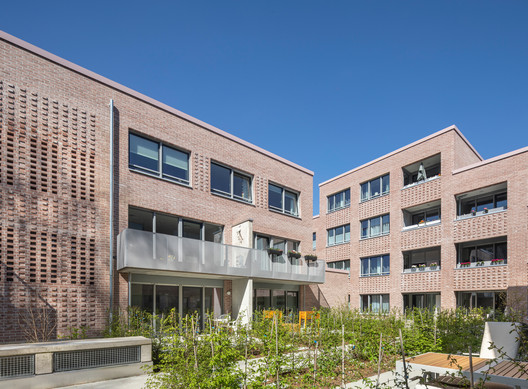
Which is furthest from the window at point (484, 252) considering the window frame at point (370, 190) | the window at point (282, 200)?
the window at point (282, 200)

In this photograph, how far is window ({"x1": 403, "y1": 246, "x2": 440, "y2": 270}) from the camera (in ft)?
76.7

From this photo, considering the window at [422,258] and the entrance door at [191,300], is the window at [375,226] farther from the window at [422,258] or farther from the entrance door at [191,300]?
the entrance door at [191,300]

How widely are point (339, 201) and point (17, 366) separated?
25.8 m

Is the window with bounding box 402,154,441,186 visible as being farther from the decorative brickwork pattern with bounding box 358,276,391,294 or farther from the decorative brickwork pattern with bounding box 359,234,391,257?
the decorative brickwork pattern with bounding box 358,276,391,294

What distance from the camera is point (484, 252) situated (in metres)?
21.1

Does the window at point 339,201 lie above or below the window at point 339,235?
above

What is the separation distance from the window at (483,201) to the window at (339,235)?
891cm

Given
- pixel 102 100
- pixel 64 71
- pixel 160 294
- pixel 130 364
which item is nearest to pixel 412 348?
pixel 130 364

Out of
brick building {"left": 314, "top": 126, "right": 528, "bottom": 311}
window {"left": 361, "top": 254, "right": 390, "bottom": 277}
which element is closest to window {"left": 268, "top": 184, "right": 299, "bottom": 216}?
brick building {"left": 314, "top": 126, "right": 528, "bottom": 311}

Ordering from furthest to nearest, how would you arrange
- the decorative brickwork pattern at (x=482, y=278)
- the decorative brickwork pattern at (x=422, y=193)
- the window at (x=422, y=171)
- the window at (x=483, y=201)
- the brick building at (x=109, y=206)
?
the window at (x=422, y=171), the decorative brickwork pattern at (x=422, y=193), the window at (x=483, y=201), the decorative brickwork pattern at (x=482, y=278), the brick building at (x=109, y=206)

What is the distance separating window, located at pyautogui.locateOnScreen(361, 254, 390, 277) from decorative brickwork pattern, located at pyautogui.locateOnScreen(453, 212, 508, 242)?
5.38 m

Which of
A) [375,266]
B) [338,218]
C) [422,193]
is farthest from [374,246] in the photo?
[422,193]

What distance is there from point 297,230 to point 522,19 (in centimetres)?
1374

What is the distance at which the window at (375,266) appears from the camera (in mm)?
26172
